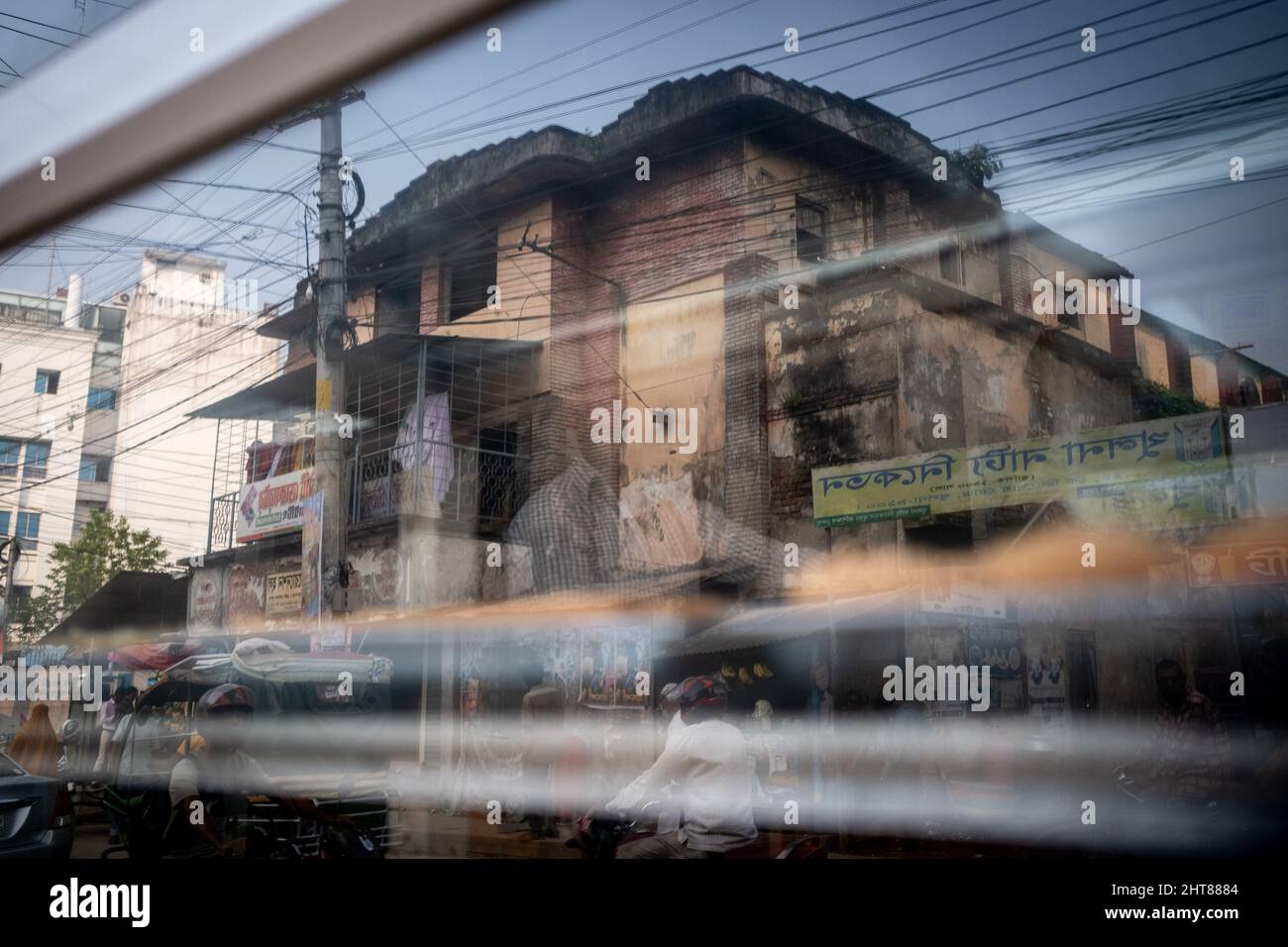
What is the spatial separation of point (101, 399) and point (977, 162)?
7.44 meters

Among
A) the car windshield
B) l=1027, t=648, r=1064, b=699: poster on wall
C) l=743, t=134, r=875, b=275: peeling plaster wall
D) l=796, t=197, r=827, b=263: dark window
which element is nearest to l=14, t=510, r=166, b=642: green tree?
the car windshield

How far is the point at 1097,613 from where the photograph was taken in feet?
26.8

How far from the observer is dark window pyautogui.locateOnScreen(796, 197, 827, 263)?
28.6 ft

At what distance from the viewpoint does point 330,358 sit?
8133 mm

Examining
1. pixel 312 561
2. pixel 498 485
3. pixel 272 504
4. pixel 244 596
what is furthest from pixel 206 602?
pixel 498 485

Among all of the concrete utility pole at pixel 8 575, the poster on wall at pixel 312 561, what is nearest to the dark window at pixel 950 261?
the poster on wall at pixel 312 561

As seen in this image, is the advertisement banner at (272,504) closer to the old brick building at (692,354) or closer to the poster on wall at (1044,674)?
the old brick building at (692,354)

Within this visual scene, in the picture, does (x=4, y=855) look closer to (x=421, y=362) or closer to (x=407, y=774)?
(x=407, y=774)

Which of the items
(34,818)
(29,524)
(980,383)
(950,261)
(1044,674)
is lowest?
(34,818)

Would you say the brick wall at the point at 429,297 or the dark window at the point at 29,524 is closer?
the dark window at the point at 29,524

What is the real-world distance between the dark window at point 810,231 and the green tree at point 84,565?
5.82 meters

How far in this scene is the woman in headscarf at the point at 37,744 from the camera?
660cm

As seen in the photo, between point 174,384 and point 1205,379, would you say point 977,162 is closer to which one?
point 1205,379
